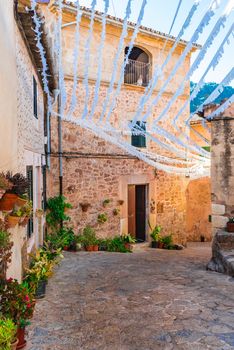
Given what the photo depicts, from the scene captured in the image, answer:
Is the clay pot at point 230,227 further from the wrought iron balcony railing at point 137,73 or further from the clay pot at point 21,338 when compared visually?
the wrought iron balcony railing at point 137,73

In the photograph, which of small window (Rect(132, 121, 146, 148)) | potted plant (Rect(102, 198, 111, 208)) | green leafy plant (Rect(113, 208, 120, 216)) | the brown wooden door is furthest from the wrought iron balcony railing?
green leafy plant (Rect(113, 208, 120, 216))

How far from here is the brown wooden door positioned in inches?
511

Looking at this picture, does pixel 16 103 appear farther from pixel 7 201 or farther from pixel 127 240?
pixel 127 240

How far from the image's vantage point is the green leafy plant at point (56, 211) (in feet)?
34.8

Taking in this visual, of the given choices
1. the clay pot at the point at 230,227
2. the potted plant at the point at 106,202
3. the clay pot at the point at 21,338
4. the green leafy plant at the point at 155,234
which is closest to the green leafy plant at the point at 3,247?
the clay pot at the point at 21,338

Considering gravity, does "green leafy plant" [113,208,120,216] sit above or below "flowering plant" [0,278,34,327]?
above

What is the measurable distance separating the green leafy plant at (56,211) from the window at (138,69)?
464cm

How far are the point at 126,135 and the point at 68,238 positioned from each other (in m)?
3.89

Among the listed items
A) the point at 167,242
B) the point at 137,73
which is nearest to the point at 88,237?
the point at 167,242

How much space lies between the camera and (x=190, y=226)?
52.2ft


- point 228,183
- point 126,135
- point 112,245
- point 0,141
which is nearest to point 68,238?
point 112,245

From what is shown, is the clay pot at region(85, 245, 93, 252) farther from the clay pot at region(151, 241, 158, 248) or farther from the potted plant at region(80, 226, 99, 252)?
the clay pot at region(151, 241, 158, 248)

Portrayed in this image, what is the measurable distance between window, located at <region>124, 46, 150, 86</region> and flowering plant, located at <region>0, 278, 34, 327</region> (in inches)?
377

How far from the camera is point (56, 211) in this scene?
1065 cm
